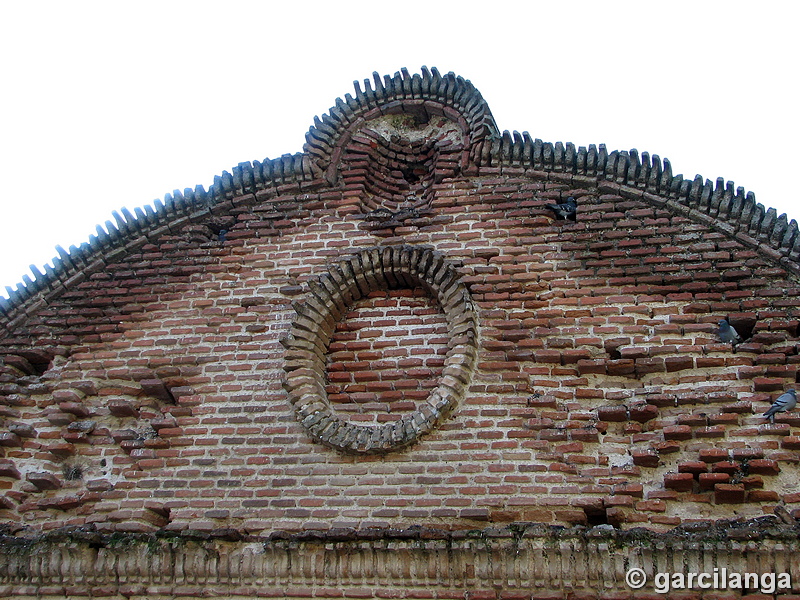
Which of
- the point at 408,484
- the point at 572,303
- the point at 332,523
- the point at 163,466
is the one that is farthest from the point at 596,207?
the point at 163,466

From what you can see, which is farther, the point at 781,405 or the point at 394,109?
the point at 394,109

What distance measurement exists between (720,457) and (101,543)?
12.8ft

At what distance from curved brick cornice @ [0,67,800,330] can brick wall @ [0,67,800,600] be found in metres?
0.02

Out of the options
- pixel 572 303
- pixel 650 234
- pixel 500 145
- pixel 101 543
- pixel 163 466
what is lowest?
pixel 101 543

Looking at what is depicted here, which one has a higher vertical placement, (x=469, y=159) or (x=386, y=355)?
(x=469, y=159)

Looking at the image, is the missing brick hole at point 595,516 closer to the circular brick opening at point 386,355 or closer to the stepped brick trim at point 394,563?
the stepped brick trim at point 394,563

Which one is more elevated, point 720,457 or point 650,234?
point 650,234

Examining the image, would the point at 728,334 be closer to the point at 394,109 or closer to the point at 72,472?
the point at 394,109

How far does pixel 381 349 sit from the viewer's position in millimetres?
6270

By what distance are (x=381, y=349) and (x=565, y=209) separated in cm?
182

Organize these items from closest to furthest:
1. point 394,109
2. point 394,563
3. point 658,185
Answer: point 394,563, point 658,185, point 394,109

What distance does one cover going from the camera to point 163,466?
19.1 ft

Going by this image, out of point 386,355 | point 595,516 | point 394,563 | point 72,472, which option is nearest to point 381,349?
point 386,355

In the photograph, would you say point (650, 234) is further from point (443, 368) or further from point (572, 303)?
point (443, 368)
